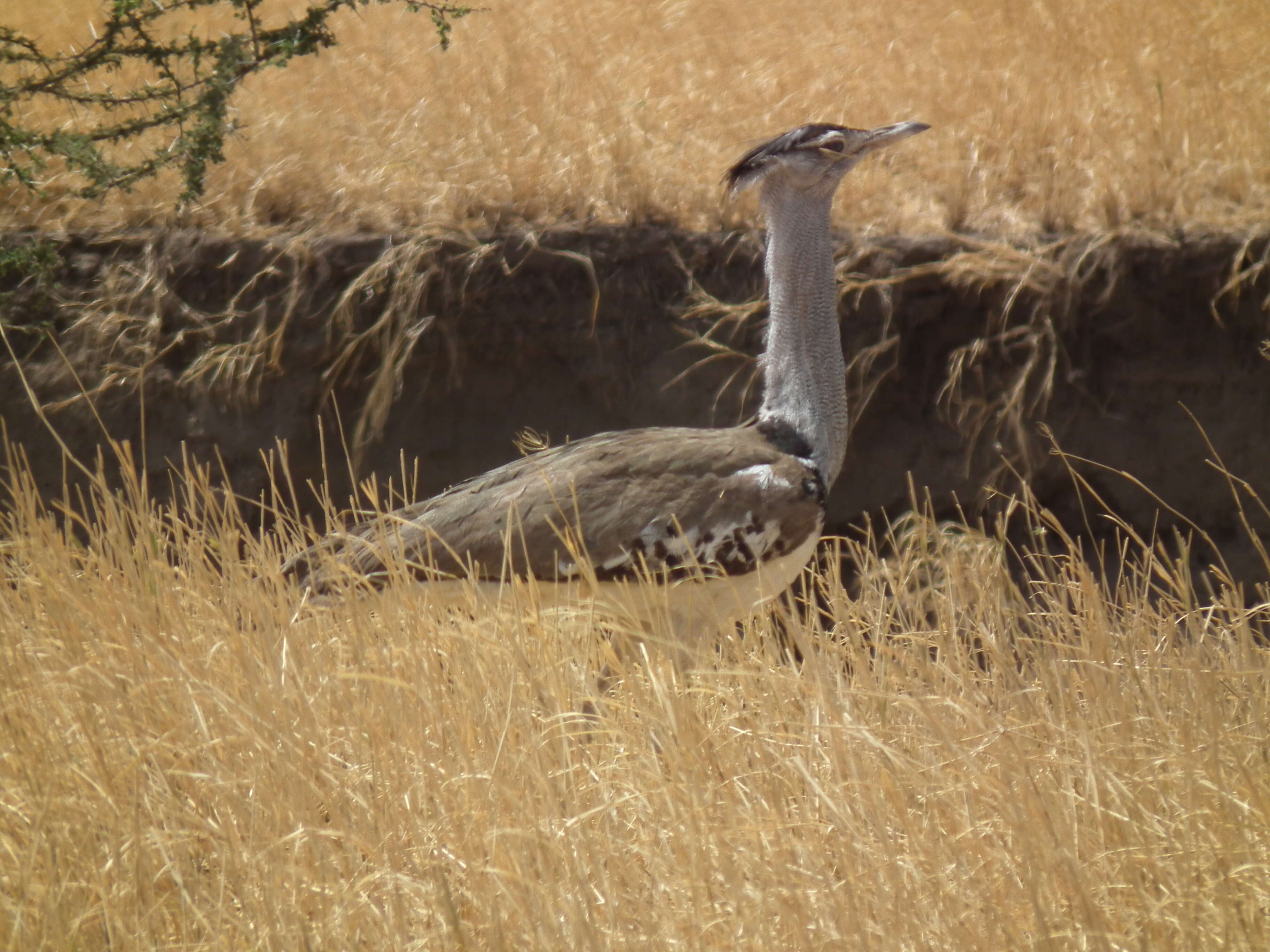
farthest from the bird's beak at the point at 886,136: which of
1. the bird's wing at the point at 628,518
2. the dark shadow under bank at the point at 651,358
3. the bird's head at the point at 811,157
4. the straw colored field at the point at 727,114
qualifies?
the straw colored field at the point at 727,114

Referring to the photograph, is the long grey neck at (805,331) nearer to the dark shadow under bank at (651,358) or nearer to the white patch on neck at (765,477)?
the white patch on neck at (765,477)

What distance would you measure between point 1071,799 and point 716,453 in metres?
1.47

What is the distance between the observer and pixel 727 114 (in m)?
5.79

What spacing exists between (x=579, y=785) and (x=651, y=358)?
2836mm

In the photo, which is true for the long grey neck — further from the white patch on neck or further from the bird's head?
the white patch on neck

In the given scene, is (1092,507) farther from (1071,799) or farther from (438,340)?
(1071,799)

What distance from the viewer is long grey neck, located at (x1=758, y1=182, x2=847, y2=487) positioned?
3428 millimetres

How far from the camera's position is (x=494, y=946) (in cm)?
174

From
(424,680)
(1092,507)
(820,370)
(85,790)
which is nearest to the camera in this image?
(85,790)

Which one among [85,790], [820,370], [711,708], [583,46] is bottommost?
[711,708]

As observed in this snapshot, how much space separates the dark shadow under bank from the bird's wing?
157 centimetres

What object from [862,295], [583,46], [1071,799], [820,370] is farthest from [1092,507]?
[583,46]

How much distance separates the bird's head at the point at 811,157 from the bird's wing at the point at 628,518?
803 mm

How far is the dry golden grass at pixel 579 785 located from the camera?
1766mm
